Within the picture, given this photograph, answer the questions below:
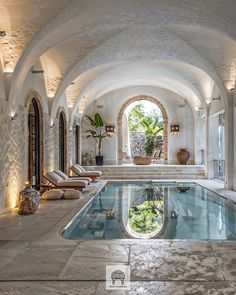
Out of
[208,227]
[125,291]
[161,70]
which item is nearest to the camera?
[125,291]

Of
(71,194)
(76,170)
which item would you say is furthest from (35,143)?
(76,170)

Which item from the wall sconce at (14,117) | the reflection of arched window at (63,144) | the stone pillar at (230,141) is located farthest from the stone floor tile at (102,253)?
the reflection of arched window at (63,144)

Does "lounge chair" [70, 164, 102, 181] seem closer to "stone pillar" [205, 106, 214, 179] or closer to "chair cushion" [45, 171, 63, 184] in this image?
"chair cushion" [45, 171, 63, 184]

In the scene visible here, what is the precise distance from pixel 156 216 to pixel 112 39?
513 cm

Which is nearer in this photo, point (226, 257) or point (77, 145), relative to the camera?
point (226, 257)

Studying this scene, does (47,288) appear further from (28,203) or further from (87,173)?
(87,173)

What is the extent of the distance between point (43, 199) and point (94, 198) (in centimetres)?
144

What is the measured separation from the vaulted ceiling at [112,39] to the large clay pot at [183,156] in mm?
4442

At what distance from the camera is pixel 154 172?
1631cm

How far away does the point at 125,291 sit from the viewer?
3.17 metres

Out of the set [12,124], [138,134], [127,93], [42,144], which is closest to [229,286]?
[12,124]

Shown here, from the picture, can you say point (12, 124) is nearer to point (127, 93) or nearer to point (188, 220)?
point (188, 220)

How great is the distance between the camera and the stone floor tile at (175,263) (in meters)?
3.51

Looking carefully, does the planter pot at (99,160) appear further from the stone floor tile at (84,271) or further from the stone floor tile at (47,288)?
the stone floor tile at (47,288)
